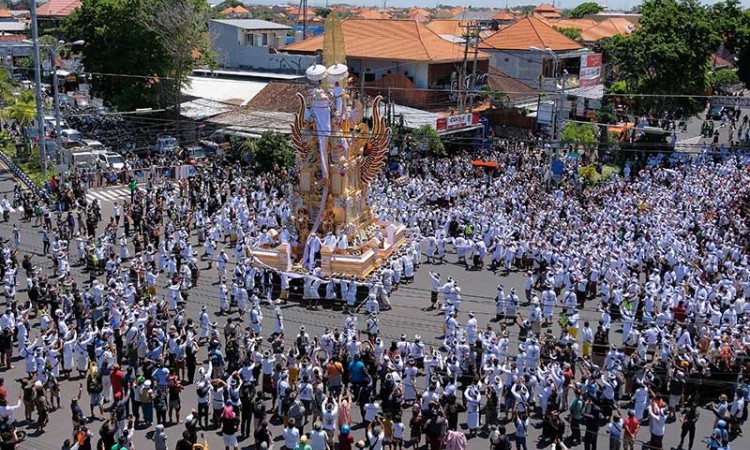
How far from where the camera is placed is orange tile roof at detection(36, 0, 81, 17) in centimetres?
7475

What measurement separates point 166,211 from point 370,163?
348 inches

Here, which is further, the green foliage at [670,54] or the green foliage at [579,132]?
the green foliage at [670,54]

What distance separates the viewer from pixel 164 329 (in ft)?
59.5

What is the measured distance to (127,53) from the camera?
4344cm

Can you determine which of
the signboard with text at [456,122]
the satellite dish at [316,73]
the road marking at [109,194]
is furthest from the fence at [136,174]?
the satellite dish at [316,73]

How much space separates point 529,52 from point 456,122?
15.1 metres

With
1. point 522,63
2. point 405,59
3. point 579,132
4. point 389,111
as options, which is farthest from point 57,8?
point 579,132

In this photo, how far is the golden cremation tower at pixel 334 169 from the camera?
23.2 metres

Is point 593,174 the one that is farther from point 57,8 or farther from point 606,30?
point 57,8

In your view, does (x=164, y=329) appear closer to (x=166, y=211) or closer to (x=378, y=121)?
(x=378, y=121)

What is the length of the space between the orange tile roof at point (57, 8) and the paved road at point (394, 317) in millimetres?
53510

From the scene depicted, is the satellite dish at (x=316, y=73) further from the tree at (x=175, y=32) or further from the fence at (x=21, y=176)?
the tree at (x=175, y=32)

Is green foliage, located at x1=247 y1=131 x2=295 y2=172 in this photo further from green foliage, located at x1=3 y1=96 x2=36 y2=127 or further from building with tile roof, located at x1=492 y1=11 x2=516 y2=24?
building with tile roof, located at x1=492 y1=11 x2=516 y2=24

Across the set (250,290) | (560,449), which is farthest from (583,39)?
(560,449)
